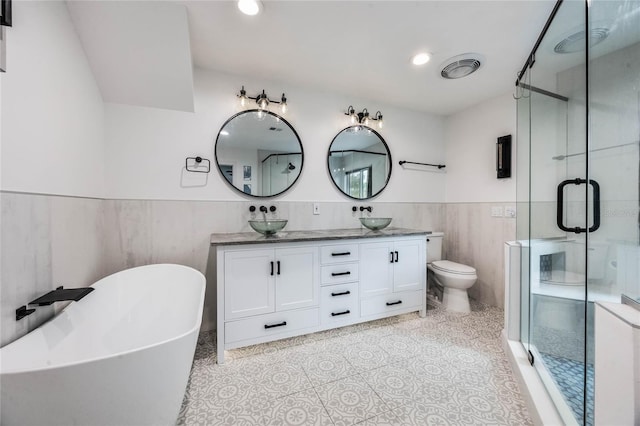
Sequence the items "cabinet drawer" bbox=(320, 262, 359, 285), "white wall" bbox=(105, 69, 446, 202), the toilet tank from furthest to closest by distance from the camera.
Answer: the toilet tank → "cabinet drawer" bbox=(320, 262, 359, 285) → "white wall" bbox=(105, 69, 446, 202)

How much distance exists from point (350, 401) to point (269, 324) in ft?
2.50

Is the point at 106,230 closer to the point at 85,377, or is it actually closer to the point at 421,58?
Result: the point at 85,377

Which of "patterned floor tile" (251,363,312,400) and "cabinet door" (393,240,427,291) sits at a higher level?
"cabinet door" (393,240,427,291)

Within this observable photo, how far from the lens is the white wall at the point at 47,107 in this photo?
95cm

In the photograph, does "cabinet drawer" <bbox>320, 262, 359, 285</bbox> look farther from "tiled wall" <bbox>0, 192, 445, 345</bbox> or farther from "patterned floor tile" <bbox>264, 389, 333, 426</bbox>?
"patterned floor tile" <bbox>264, 389, 333, 426</bbox>

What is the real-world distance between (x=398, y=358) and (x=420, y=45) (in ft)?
7.71

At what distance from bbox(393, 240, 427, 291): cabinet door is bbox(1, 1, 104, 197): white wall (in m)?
2.36

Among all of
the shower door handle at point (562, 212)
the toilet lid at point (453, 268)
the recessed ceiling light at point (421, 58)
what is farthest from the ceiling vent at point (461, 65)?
the toilet lid at point (453, 268)

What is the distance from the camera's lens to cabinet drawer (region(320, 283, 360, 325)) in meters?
2.03

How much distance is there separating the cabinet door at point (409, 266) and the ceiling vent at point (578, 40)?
1.67 meters

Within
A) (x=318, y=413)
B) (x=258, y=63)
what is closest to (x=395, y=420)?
(x=318, y=413)

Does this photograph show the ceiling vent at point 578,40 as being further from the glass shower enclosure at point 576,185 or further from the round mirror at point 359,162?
the round mirror at point 359,162

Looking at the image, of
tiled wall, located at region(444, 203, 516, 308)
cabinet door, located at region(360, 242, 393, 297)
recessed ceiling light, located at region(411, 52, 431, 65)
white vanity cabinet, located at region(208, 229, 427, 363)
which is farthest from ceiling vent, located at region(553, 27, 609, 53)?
cabinet door, located at region(360, 242, 393, 297)

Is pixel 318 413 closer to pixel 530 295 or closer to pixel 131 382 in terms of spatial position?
pixel 131 382
